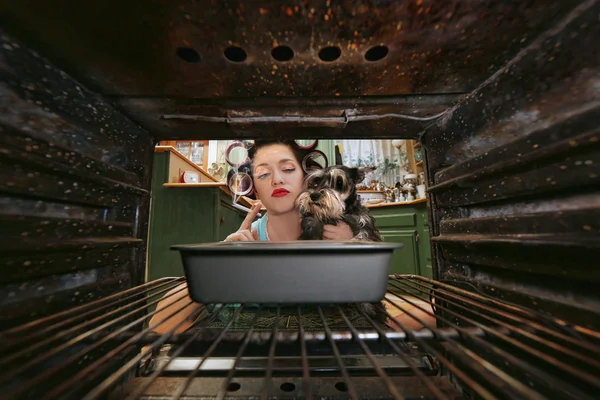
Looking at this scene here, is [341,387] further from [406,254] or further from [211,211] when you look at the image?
[406,254]

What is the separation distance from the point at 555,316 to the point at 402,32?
55 centimetres

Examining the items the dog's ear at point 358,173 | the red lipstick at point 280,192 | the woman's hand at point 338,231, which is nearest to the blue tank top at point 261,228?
the red lipstick at point 280,192

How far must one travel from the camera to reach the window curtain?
10.1 ft

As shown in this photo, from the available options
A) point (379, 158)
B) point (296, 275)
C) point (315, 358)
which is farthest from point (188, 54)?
point (379, 158)

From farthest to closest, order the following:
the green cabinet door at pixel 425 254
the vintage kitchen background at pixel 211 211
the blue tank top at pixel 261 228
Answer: the green cabinet door at pixel 425 254 → the vintage kitchen background at pixel 211 211 → the blue tank top at pixel 261 228

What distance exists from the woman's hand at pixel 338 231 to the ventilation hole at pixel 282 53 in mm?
782

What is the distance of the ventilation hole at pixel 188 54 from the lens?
0.44 m

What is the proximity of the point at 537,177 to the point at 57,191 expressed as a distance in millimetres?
889

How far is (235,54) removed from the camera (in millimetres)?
466

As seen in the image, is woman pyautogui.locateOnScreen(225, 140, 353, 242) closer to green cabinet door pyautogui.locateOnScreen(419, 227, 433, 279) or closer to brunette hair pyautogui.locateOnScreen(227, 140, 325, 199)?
brunette hair pyautogui.locateOnScreen(227, 140, 325, 199)

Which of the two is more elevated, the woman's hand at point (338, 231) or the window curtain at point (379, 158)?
the window curtain at point (379, 158)

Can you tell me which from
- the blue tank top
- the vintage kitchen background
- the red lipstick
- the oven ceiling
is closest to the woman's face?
the red lipstick

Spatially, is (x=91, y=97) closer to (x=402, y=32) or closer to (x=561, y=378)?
(x=402, y=32)

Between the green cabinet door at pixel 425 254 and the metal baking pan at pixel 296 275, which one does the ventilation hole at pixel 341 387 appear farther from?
the green cabinet door at pixel 425 254
